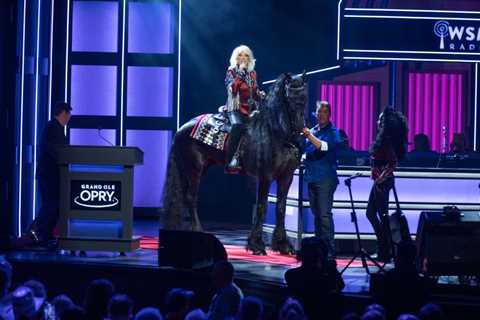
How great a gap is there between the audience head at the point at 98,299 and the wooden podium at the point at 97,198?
13.8 ft

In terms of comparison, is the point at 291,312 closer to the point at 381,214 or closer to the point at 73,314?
the point at 73,314

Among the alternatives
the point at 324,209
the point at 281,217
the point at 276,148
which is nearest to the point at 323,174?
the point at 324,209

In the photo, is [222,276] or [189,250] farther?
[189,250]

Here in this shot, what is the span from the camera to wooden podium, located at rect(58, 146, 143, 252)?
10602mm

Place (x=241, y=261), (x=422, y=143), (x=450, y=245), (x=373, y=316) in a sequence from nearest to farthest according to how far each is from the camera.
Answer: (x=373, y=316) → (x=450, y=245) → (x=241, y=261) → (x=422, y=143)

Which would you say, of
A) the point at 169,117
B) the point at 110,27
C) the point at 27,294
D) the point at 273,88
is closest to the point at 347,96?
the point at 169,117

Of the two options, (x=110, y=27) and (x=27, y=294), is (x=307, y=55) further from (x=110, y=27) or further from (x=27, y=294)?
(x=27, y=294)

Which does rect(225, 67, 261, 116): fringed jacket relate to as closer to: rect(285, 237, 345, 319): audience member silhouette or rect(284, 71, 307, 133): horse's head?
rect(284, 71, 307, 133): horse's head

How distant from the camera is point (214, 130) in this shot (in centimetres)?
1148

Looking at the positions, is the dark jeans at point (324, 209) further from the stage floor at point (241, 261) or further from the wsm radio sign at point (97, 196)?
the wsm radio sign at point (97, 196)

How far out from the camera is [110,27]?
55.7 feet

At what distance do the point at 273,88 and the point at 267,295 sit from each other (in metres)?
3.11

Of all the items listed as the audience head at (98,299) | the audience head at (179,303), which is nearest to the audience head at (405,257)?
the audience head at (179,303)

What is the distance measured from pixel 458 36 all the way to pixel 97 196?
5.39 metres
